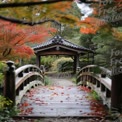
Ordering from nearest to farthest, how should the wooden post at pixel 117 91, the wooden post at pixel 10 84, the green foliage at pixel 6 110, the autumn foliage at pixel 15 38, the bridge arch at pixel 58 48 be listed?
the green foliage at pixel 6 110 → the wooden post at pixel 117 91 → the wooden post at pixel 10 84 → the autumn foliage at pixel 15 38 → the bridge arch at pixel 58 48

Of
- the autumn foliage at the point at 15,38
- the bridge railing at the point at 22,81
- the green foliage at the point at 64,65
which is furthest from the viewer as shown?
the green foliage at the point at 64,65

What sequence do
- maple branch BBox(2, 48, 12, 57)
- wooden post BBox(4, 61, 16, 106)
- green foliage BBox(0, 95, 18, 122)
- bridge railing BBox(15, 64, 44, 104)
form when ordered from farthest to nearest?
maple branch BBox(2, 48, 12, 57)
bridge railing BBox(15, 64, 44, 104)
wooden post BBox(4, 61, 16, 106)
green foliage BBox(0, 95, 18, 122)

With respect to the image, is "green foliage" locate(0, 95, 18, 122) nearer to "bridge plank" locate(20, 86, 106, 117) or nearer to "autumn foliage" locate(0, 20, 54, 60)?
"bridge plank" locate(20, 86, 106, 117)

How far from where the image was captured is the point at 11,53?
1164cm

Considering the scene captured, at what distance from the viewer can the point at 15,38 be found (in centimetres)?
1058

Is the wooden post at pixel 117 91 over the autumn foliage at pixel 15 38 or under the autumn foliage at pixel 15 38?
under

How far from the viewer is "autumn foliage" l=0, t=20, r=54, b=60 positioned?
987 cm

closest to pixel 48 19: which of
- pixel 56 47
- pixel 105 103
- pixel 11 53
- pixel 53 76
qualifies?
pixel 105 103

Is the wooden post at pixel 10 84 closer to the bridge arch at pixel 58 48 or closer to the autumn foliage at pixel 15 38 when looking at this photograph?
the autumn foliage at pixel 15 38

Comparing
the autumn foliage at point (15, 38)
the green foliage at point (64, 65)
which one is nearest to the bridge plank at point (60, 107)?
the autumn foliage at point (15, 38)

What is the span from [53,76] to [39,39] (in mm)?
10683

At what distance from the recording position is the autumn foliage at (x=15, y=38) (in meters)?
9.87

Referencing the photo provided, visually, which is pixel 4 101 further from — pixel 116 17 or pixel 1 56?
pixel 1 56

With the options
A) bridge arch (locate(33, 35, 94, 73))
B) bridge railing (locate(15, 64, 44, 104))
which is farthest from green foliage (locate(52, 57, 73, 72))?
bridge railing (locate(15, 64, 44, 104))
